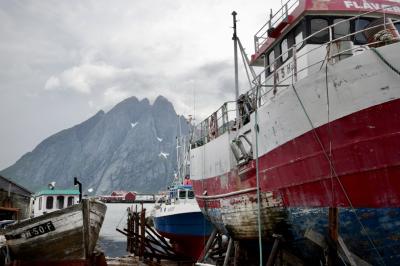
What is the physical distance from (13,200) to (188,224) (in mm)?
17961

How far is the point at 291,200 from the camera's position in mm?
8953

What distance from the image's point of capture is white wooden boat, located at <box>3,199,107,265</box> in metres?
14.3

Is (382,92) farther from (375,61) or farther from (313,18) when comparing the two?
(313,18)

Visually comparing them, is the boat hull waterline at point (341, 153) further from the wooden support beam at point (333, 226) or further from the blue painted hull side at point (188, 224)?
the blue painted hull side at point (188, 224)

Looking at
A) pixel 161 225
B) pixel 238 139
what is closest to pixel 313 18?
pixel 238 139

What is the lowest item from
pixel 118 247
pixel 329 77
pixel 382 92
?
pixel 118 247

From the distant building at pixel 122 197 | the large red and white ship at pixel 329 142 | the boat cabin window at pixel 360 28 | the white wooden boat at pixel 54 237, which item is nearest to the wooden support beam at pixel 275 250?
the large red and white ship at pixel 329 142

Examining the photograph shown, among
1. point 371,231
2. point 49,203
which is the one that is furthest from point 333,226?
point 49,203

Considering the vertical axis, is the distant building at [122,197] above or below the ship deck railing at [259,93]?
above

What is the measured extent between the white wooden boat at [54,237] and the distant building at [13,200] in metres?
13.8

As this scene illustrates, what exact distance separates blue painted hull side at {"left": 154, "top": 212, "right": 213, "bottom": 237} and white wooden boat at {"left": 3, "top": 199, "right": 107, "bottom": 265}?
7.13 meters

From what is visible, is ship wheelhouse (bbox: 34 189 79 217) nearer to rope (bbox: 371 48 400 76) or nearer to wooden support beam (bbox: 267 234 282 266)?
wooden support beam (bbox: 267 234 282 266)

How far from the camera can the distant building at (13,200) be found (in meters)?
28.2

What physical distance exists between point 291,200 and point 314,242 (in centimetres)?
114
